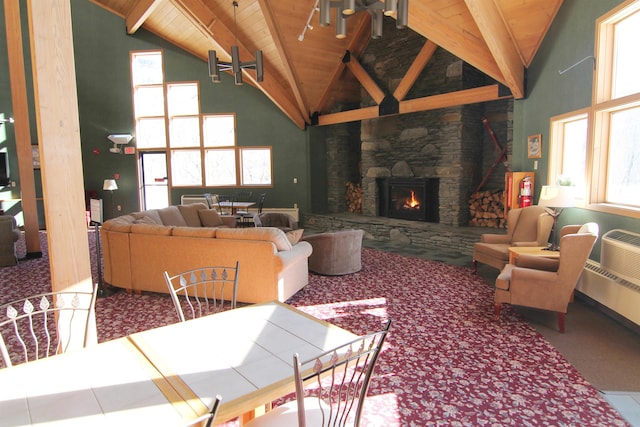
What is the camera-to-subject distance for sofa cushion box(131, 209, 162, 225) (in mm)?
5812

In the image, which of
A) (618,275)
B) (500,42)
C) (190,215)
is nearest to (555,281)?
(618,275)

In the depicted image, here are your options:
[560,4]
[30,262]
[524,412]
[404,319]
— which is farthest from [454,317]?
[30,262]

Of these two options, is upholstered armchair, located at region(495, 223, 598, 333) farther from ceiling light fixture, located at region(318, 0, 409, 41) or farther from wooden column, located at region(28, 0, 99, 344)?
wooden column, located at region(28, 0, 99, 344)

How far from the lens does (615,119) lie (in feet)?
13.7

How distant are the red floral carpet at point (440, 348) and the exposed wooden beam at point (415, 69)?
3626mm

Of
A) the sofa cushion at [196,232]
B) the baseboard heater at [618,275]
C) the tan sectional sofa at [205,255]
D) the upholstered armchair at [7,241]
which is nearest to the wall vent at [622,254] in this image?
the baseboard heater at [618,275]

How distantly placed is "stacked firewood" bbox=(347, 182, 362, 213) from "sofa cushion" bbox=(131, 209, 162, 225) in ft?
16.4

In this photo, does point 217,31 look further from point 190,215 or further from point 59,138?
point 59,138

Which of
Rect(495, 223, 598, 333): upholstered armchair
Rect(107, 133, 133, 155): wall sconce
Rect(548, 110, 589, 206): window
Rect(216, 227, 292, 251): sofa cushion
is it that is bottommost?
Rect(495, 223, 598, 333): upholstered armchair

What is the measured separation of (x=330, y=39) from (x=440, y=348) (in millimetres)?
6584

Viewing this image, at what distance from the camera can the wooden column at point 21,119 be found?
6145 mm

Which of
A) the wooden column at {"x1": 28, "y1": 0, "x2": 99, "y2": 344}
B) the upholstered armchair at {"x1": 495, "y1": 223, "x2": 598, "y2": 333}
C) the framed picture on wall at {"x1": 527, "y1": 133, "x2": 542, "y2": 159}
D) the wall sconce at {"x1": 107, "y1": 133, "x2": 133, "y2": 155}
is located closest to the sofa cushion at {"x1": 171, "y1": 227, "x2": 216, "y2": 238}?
the wooden column at {"x1": 28, "y1": 0, "x2": 99, "y2": 344}

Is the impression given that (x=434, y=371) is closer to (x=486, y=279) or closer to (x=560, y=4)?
(x=486, y=279)

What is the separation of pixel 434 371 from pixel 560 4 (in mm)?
4775
